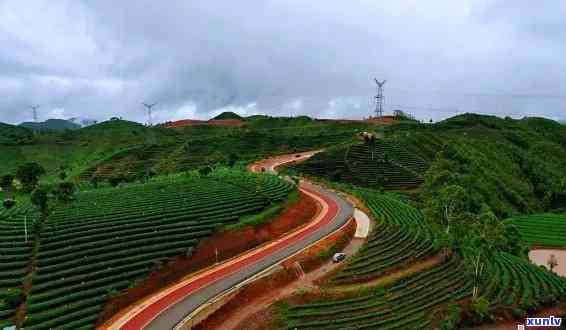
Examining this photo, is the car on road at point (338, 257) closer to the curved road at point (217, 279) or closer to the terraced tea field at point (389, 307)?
the curved road at point (217, 279)

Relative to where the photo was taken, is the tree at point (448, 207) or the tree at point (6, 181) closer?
the tree at point (448, 207)

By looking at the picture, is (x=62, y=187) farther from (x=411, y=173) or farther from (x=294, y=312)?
(x=411, y=173)

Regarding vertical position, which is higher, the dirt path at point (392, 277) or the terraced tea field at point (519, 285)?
the dirt path at point (392, 277)

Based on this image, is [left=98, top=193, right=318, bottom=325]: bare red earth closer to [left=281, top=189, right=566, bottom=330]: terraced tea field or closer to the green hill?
[left=281, top=189, right=566, bottom=330]: terraced tea field

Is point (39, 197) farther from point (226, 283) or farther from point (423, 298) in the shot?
point (423, 298)

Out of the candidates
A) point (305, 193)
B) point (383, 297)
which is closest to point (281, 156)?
point (305, 193)

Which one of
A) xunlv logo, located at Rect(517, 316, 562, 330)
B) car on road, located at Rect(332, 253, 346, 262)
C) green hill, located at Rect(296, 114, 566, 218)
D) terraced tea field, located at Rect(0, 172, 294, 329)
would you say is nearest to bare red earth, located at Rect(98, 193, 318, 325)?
terraced tea field, located at Rect(0, 172, 294, 329)

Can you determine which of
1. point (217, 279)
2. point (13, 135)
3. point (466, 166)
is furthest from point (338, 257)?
point (13, 135)

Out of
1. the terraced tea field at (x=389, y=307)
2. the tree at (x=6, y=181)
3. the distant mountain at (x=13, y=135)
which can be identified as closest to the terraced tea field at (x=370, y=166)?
the terraced tea field at (x=389, y=307)
